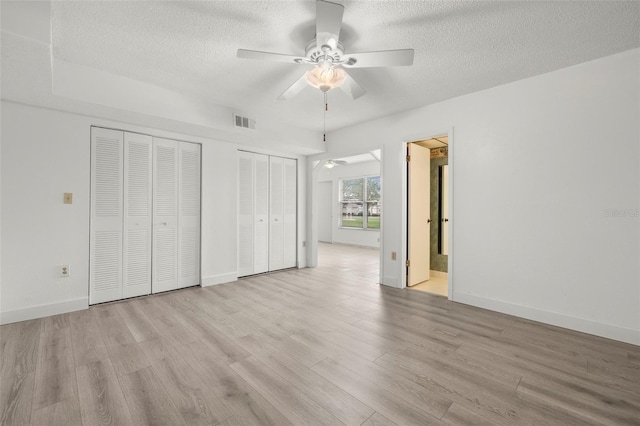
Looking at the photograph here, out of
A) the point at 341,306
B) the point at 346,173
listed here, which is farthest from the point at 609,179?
the point at 346,173

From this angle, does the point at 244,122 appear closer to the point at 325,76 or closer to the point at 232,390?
the point at 325,76

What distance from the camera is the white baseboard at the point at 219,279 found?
4.23 metres

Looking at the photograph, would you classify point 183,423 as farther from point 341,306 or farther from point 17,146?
point 17,146

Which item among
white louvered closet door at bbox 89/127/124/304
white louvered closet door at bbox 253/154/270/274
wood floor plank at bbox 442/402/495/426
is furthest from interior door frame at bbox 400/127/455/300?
white louvered closet door at bbox 89/127/124/304

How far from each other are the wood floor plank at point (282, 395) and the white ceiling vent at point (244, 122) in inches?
121

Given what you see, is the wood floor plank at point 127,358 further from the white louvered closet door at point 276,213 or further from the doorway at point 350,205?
the doorway at point 350,205

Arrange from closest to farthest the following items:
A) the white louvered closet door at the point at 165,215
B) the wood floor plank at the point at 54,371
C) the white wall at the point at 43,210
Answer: the wood floor plank at the point at 54,371
the white wall at the point at 43,210
the white louvered closet door at the point at 165,215

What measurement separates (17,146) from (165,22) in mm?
2236

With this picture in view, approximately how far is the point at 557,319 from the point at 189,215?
15.5ft

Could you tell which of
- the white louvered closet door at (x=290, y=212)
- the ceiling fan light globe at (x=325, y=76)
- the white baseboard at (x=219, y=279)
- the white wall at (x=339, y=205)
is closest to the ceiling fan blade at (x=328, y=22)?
the ceiling fan light globe at (x=325, y=76)

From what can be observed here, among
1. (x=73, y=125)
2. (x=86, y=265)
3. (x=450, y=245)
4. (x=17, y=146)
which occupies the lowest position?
(x=86, y=265)

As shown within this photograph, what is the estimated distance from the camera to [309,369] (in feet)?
6.63

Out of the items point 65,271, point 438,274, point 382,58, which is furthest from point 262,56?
point 438,274

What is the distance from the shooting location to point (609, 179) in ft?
8.43
